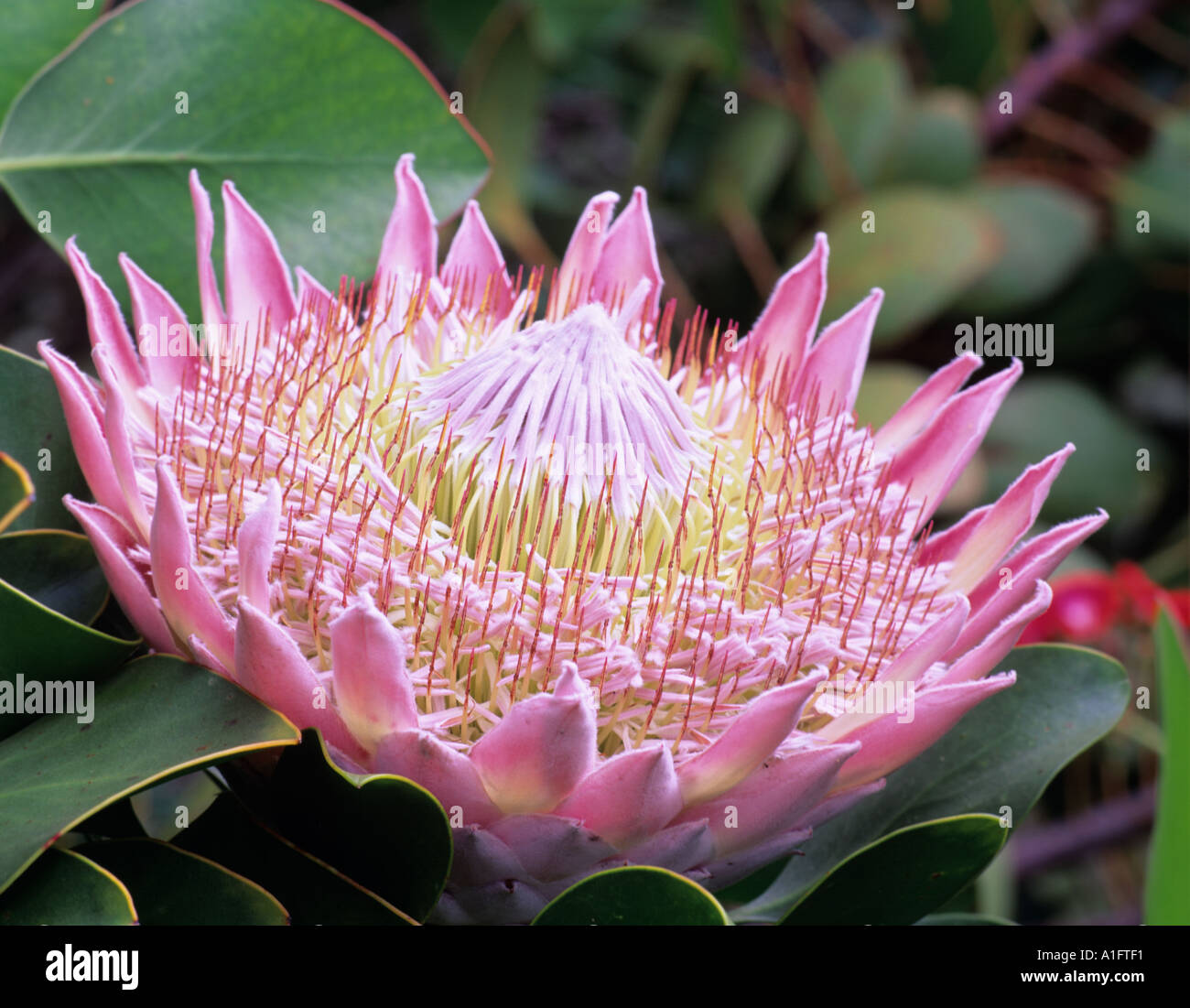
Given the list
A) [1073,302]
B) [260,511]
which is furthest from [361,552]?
[1073,302]

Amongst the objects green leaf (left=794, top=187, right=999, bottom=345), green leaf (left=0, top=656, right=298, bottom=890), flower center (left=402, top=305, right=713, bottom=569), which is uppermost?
green leaf (left=794, top=187, right=999, bottom=345)

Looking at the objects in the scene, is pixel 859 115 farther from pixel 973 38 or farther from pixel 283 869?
pixel 283 869

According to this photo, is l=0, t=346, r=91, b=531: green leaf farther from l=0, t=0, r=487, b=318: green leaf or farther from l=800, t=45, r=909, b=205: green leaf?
l=800, t=45, r=909, b=205: green leaf

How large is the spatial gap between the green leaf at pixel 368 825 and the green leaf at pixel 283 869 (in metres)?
0.01

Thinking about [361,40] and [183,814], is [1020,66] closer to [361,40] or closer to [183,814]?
[361,40]

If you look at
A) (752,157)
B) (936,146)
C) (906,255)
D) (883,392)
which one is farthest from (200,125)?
(936,146)

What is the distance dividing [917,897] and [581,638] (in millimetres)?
245

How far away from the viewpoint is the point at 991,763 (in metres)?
0.80

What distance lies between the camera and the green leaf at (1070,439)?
2324 millimetres

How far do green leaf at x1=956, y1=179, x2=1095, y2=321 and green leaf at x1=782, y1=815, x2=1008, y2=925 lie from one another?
1.85 m

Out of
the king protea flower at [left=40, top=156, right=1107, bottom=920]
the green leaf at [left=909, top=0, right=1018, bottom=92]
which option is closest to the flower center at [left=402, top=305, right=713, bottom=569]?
the king protea flower at [left=40, top=156, right=1107, bottom=920]

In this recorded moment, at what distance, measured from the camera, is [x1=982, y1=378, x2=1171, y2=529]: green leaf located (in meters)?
2.32

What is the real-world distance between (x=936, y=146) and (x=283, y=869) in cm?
207
